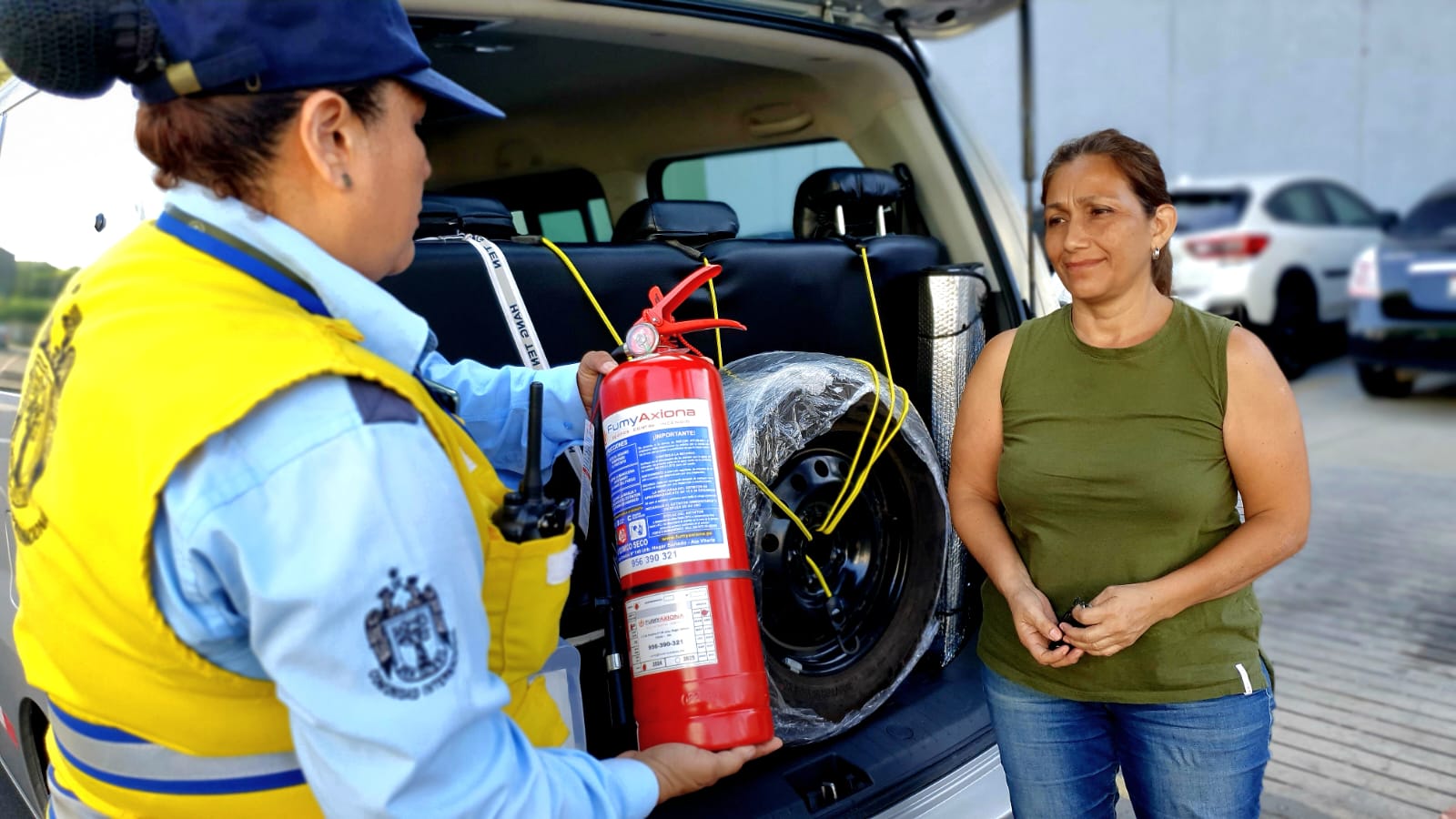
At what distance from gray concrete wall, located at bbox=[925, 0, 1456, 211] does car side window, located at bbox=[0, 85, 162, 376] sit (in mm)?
10677

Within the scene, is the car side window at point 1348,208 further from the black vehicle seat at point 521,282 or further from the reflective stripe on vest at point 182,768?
the reflective stripe on vest at point 182,768

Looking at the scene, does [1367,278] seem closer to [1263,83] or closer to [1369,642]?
[1369,642]

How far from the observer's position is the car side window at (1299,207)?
935 cm

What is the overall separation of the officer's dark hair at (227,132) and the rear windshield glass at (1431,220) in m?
8.48

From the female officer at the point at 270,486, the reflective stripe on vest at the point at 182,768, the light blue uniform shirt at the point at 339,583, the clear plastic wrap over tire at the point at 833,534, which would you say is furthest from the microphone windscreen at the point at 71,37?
the clear plastic wrap over tire at the point at 833,534

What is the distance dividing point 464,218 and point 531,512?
45.7 inches

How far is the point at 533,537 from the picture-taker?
47.7 inches

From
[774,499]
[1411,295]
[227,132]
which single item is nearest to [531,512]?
[227,132]

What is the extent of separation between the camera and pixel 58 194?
2064 millimetres

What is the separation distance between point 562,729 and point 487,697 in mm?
399

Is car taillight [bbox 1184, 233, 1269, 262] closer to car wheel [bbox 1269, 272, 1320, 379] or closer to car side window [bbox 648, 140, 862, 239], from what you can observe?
car wheel [bbox 1269, 272, 1320, 379]

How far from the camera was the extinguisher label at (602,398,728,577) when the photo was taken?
160 cm

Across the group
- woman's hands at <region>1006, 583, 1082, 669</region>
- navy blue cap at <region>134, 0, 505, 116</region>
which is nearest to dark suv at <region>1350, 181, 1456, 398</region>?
woman's hands at <region>1006, 583, 1082, 669</region>

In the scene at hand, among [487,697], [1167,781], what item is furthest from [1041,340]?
[487,697]
